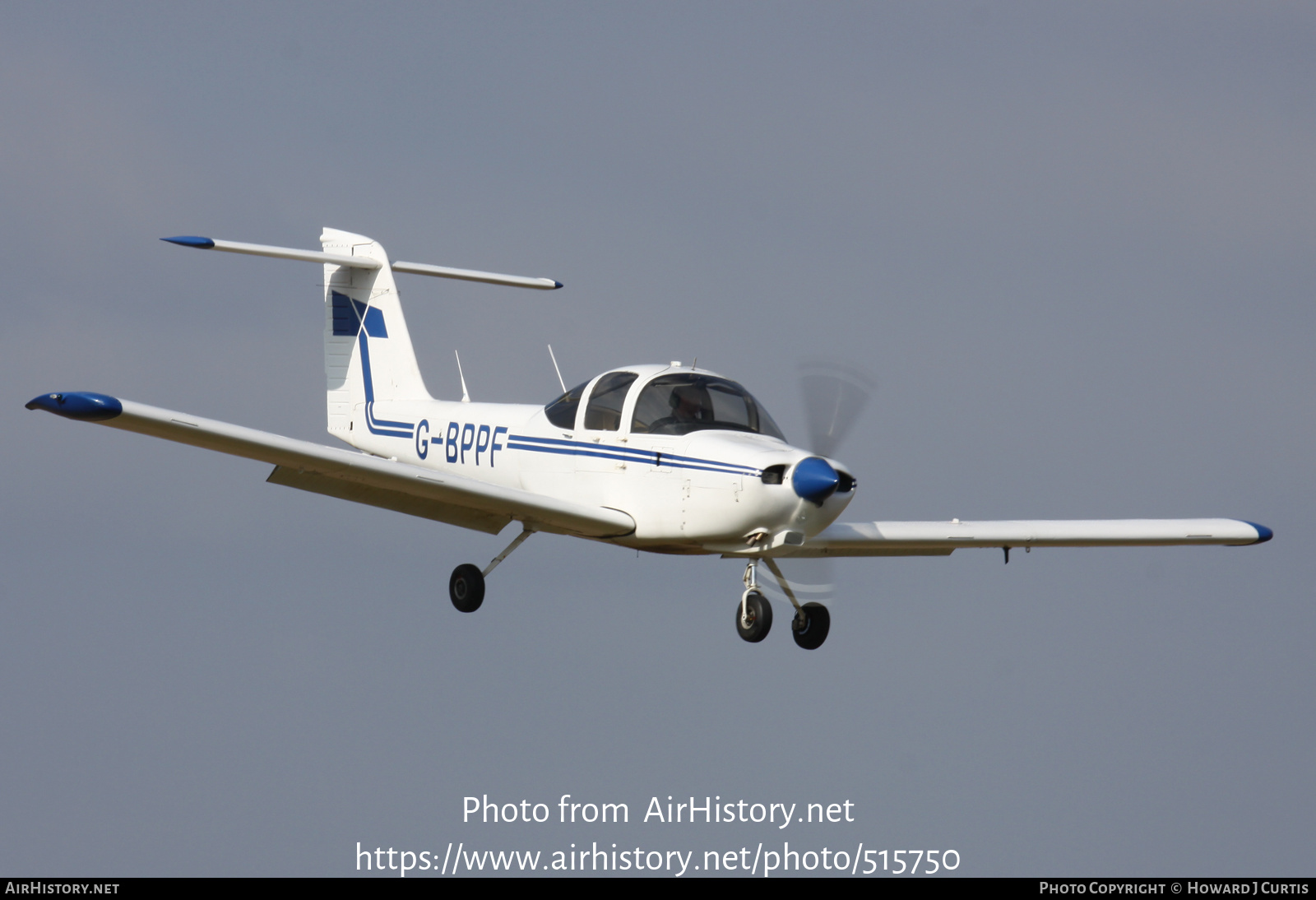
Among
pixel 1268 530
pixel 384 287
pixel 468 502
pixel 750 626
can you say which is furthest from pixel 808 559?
pixel 384 287

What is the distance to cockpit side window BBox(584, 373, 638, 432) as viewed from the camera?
16.8 m

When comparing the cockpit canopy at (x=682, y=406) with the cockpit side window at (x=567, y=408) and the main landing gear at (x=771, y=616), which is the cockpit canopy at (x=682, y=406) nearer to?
the cockpit side window at (x=567, y=408)

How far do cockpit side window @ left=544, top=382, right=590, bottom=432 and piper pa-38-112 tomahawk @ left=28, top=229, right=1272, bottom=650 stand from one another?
0.06ft

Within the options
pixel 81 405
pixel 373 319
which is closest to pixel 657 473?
pixel 81 405

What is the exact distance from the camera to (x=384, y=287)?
70.3 feet

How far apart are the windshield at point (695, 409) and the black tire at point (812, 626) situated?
6.00 feet

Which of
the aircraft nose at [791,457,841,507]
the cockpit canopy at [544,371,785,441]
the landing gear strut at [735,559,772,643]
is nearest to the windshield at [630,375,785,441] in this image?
the cockpit canopy at [544,371,785,441]

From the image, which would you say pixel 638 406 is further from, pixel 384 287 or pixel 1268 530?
pixel 1268 530

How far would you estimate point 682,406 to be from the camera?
1642 centimetres

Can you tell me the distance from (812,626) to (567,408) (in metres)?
3.31

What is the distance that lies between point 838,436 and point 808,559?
4.20 feet

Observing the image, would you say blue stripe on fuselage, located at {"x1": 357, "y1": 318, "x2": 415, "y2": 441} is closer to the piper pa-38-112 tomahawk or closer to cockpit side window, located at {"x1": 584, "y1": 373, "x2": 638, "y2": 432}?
the piper pa-38-112 tomahawk

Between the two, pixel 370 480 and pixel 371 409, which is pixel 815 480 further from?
pixel 371 409

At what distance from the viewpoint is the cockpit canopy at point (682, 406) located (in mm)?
16375
